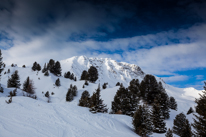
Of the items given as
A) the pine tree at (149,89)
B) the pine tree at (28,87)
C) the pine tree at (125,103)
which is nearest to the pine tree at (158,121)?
the pine tree at (125,103)

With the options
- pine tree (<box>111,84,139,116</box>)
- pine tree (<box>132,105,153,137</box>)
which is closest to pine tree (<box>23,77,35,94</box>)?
pine tree (<box>111,84,139,116</box>)

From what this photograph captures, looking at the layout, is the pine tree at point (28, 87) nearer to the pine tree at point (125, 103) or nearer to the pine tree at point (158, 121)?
the pine tree at point (125, 103)

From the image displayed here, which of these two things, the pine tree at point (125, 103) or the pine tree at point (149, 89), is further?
the pine tree at point (149, 89)

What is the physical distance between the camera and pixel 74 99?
31.6m

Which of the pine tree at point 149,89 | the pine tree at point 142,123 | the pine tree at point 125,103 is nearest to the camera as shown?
the pine tree at point 142,123

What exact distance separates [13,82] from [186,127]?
38.0m

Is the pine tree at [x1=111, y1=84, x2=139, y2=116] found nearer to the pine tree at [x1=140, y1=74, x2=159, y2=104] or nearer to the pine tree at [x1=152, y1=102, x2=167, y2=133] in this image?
the pine tree at [x1=152, y1=102, x2=167, y2=133]

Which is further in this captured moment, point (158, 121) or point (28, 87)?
point (28, 87)

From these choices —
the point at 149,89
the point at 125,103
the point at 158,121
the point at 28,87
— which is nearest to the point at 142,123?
the point at 158,121

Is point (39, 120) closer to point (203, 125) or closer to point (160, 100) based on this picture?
point (203, 125)

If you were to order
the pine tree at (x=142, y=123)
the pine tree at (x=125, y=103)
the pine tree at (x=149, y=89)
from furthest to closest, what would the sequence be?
the pine tree at (x=149, y=89) → the pine tree at (x=125, y=103) → the pine tree at (x=142, y=123)

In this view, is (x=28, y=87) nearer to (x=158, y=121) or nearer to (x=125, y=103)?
(x=125, y=103)

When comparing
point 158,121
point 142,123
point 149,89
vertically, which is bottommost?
point 158,121

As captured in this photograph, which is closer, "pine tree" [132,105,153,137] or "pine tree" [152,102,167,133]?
"pine tree" [132,105,153,137]
